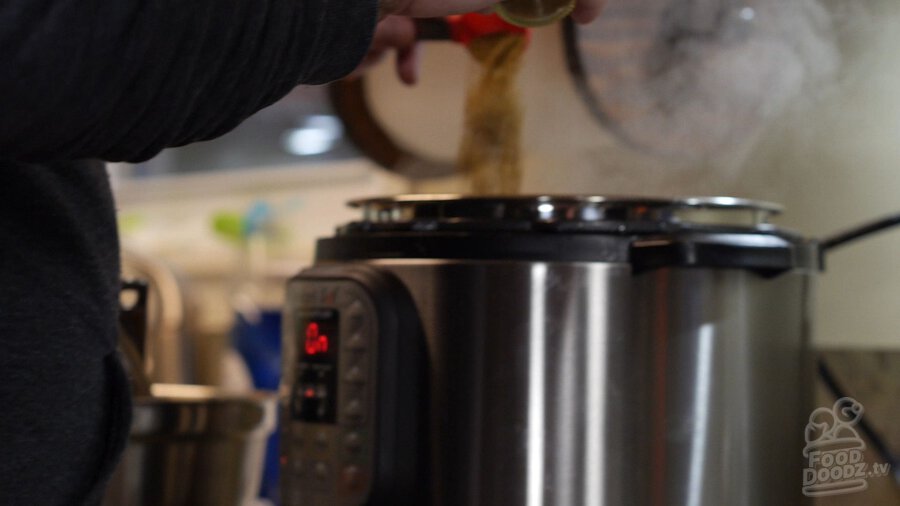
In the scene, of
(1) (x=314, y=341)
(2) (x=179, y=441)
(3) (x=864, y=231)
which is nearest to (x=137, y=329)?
(2) (x=179, y=441)

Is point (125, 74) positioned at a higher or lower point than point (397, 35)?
lower

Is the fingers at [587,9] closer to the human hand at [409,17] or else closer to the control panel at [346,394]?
the human hand at [409,17]

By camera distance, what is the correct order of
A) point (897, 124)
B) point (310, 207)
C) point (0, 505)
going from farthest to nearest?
point (310, 207), point (897, 124), point (0, 505)

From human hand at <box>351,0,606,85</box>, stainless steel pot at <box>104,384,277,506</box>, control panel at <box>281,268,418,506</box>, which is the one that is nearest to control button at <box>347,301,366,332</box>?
control panel at <box>281,268,418,506</box>

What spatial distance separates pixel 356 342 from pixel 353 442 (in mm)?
→ 58

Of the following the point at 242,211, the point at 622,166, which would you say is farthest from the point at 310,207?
the point at 622,166

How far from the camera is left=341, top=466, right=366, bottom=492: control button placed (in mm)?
598

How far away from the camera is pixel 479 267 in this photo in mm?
584

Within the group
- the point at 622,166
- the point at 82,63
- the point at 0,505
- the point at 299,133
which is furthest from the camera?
the point at 299,133

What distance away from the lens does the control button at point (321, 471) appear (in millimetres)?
620

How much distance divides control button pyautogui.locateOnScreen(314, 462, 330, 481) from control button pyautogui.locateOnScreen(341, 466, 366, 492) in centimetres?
1

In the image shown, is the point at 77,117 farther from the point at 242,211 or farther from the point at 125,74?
the point at 242,211

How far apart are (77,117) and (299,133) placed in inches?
70.6

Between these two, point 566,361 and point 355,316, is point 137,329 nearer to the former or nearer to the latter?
point 355,316
